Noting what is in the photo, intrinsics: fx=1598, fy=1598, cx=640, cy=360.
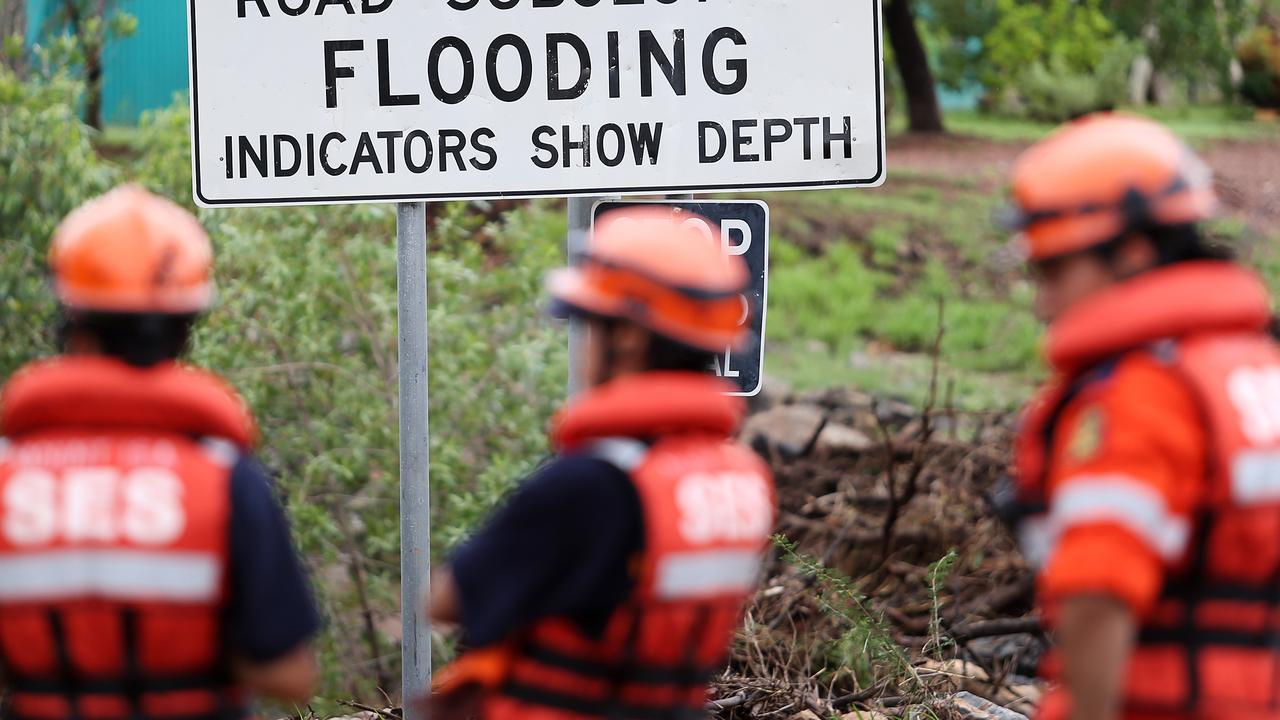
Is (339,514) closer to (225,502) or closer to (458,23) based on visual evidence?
(458,23)

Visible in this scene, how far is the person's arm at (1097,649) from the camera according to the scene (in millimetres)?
2391

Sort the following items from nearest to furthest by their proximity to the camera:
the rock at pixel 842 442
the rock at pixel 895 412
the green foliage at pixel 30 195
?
the green foliage at pixel 30 195 < the rock at pixel 842 442 < the rock at pixel 895 412

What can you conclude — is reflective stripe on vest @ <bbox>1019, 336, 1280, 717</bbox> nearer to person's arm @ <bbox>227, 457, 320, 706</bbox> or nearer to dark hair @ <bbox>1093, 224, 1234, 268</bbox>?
dark hair @ <bbox>1093, 224, 1234, 268</bbox>

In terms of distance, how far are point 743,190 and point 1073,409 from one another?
2580mm

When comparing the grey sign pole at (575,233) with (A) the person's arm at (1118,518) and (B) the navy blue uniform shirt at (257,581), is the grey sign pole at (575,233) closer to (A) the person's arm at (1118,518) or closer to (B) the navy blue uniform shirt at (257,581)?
(B) the navy blue uniform shirt at (257,581)

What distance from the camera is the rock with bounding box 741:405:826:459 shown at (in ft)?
34.3

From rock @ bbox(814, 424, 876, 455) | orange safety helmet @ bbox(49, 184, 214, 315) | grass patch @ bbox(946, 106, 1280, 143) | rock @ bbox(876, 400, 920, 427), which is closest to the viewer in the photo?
orange safety helmet @ bbox(49, 184, 214, 315)

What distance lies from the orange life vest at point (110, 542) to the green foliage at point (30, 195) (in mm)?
5834

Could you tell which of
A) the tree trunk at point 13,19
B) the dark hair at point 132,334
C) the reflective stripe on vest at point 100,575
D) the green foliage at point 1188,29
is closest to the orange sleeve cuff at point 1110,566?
the reflective stripe on vest at point 100,575

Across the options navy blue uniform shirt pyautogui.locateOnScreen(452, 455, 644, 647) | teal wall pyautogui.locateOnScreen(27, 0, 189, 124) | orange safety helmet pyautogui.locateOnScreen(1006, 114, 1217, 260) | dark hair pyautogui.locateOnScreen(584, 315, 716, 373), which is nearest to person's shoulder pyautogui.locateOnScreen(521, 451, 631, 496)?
navy blue uniform shirt pyautogui.locateOnScreen(452, 455, 644, 647)

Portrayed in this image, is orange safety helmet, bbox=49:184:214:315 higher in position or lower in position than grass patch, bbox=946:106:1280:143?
lower

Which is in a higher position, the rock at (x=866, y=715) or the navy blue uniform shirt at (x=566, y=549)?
the navy blue uniform shirt at (x=566, y=549)

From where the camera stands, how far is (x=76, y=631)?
2.57 m

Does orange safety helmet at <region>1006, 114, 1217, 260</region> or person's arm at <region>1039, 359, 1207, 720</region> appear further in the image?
orange safety helmet at <region>1006, 114, 1217, 260</region>
